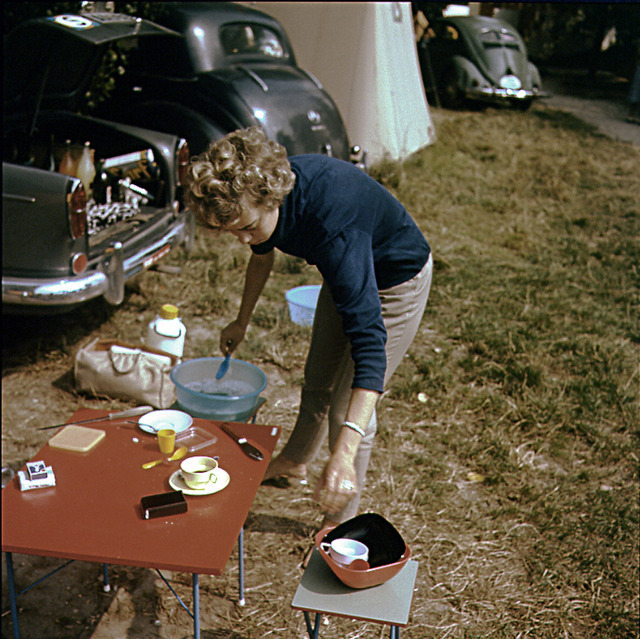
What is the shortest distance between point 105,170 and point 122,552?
3.28 metres

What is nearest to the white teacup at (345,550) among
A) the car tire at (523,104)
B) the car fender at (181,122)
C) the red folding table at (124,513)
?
the red folding table at (124,513)

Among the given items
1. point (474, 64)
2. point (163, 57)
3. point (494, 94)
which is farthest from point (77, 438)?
point (474, 64)

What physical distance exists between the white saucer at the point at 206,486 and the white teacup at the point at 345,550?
15.8 inches

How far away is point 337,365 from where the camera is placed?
3068 mm

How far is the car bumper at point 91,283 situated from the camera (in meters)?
3.88

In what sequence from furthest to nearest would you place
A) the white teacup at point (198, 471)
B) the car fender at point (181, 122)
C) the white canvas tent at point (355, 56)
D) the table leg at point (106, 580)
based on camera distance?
the white canvas tent at point (355, 56) < the car fender at point (181, 122) < the table leg at point (106, 580) < the white teacup at point (198, 471)

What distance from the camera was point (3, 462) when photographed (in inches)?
139

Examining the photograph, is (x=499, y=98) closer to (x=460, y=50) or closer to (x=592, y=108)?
(x=460, y=50)

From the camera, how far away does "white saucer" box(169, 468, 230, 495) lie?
227 cm

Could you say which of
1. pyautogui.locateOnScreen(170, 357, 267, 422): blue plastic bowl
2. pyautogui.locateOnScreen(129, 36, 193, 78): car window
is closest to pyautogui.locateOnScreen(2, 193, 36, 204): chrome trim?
pyautogui.locateOnScreen(170, 357, 267, 422): blue plastic bowl

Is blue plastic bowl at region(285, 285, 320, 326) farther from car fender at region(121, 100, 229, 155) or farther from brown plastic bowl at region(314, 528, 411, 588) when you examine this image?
brown plastic bowl at region(314, 528, 411, 588)

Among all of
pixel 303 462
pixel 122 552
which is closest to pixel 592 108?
pixel 303 462

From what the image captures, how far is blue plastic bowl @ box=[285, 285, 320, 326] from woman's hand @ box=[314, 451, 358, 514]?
282cm

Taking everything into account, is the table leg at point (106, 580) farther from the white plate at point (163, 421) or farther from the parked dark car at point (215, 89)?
the parked dark car at point (215, 89)
